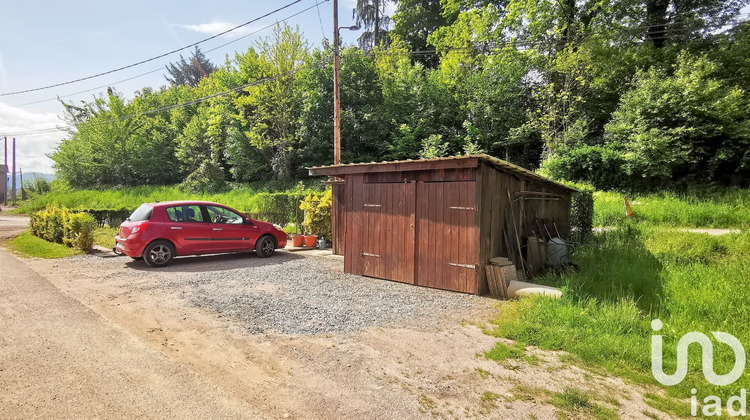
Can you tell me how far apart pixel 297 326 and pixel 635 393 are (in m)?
3.61

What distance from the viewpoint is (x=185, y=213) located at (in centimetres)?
895

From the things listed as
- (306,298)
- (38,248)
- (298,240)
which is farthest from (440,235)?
(38,248)

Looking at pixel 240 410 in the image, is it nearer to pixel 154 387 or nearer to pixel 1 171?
pixel 154 387

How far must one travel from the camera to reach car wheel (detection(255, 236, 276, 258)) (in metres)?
9.94

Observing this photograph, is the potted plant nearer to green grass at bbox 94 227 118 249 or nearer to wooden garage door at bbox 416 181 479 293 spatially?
wooden garage door at bbox 416 181 479 293

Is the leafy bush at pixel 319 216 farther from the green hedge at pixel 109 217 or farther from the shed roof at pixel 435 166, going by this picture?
the green hedge at pixel 109 217

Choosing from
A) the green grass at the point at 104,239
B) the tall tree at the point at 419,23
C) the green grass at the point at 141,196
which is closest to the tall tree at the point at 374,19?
the tall tree at the point at 419,23

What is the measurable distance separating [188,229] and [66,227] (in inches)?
213

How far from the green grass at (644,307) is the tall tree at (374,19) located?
944 inches

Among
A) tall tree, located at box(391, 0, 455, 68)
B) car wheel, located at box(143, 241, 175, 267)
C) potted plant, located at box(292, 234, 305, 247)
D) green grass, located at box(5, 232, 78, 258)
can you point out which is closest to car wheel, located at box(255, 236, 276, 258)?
potted plant, located at box(292, 234, 305, 247)

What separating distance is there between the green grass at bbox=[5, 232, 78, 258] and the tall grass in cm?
1624

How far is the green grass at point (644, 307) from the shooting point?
12.1ft

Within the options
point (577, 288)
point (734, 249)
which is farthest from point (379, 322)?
point (734, 249)

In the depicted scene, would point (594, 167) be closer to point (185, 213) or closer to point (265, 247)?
point (265, 247)
